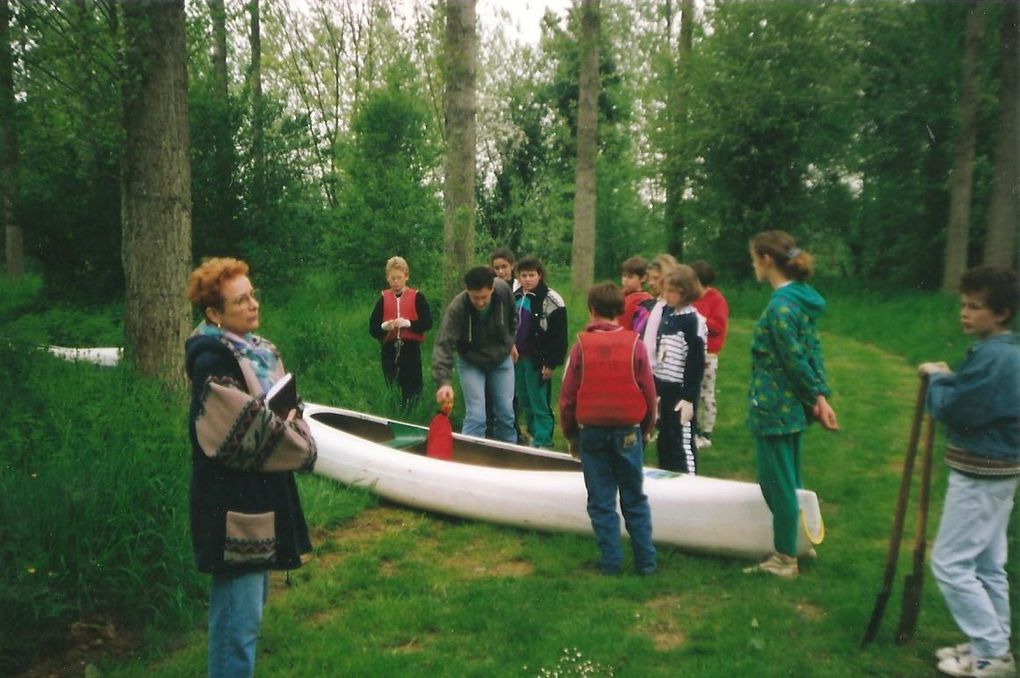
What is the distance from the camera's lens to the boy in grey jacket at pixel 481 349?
6.15 meters

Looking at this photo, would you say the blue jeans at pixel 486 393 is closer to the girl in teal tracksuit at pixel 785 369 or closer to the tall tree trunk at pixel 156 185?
the tall tree trunk at pixel 156 185

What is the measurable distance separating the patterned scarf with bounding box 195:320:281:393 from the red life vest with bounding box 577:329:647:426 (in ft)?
6.37

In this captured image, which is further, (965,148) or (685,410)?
(965,148)

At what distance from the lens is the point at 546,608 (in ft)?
14.0

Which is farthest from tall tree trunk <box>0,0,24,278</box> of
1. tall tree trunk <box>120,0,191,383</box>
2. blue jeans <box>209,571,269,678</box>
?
blue jeans <box>209,571,269,678</box>

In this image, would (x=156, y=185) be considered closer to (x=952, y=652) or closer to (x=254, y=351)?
(x=254, y=351)

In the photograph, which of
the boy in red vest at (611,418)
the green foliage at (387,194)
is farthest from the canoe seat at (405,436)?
the green foliage at (387,194)

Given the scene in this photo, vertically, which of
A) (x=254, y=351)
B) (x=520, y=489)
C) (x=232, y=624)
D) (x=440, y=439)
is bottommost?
(x=520, y=489)

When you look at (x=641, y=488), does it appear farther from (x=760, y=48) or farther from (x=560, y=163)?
(x=560, y=163)

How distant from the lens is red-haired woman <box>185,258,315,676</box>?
8.75 ft

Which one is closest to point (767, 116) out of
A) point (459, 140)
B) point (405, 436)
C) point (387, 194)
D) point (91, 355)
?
point (387, 194)

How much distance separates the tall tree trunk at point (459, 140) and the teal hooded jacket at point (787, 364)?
5.32 metres

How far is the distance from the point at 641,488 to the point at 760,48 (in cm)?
1601

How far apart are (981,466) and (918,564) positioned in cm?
59
